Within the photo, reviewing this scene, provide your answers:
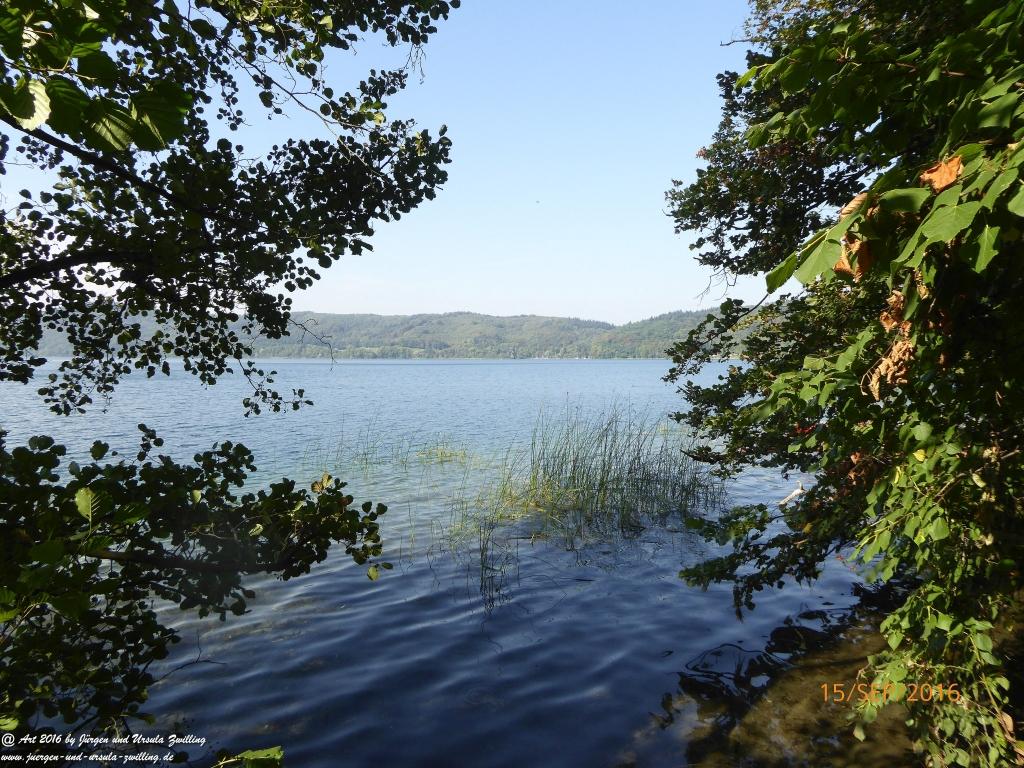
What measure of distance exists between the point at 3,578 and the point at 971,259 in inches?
145

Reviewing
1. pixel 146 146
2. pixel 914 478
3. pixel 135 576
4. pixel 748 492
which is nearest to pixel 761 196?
pixel 914 478

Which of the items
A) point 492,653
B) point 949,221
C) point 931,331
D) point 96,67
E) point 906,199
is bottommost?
point 492,653

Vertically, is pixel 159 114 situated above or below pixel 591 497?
above

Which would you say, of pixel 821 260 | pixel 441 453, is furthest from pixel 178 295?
pixel 441 453

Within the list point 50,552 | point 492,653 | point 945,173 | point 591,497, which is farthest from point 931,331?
point 591,497

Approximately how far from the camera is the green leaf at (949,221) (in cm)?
159

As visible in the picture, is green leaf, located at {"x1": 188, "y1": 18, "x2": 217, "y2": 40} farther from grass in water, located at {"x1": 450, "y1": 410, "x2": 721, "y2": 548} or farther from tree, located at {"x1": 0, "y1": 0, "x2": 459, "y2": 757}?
grass in water, located at {"x1": 450, "y1": 410, "x2": 721, "y2": 548}

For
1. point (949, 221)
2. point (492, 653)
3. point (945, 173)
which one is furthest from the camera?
point (492, 653)

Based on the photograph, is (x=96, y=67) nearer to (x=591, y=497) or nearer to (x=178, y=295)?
(x=178, y=295)

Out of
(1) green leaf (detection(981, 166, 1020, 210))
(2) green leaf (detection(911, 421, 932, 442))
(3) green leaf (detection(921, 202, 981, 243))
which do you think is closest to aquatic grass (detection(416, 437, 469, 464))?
(2) green leaf (detection(911, 421, 932, 442))

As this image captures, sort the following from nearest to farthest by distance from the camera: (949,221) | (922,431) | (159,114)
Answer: (159,114)
(949,221)
(922,431)

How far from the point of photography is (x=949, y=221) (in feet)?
5.38

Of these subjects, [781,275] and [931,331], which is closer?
[781,275]

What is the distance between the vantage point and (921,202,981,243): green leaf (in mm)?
1588
